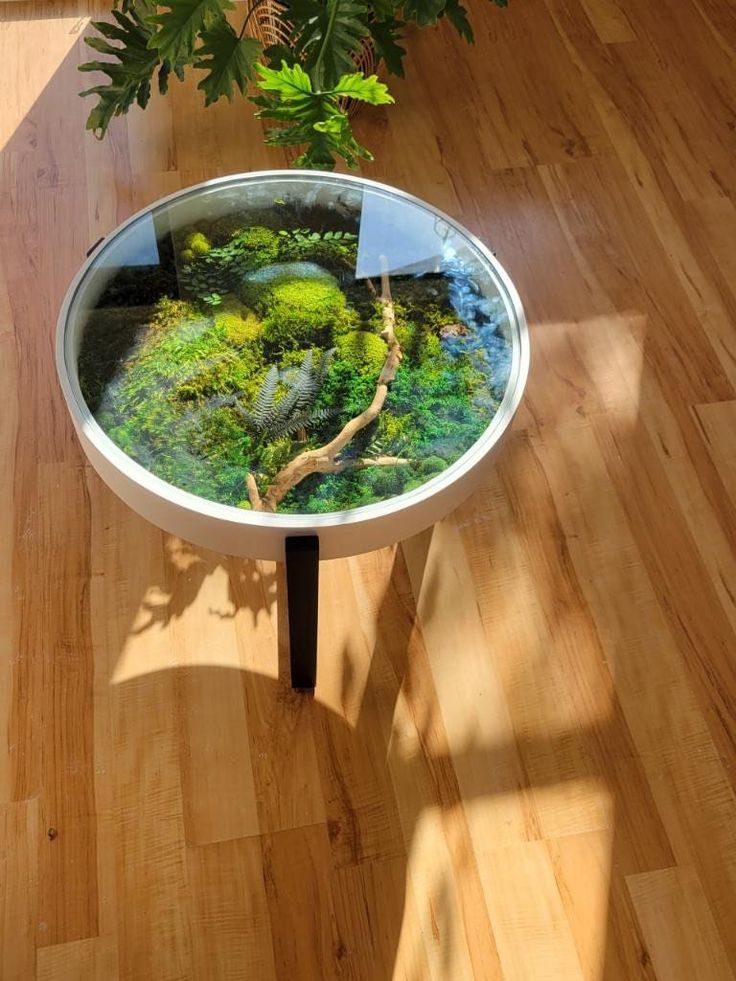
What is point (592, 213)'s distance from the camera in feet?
7.39

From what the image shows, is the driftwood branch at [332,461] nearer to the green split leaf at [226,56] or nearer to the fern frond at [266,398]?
the fern frond at [266,398]

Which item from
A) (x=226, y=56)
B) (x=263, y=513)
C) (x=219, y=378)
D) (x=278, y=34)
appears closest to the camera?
(x=263, y=513)

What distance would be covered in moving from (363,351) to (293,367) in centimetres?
10

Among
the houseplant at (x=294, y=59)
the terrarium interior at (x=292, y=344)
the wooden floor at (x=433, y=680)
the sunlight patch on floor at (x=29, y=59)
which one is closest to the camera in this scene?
the houseplant at (x=294, y=59)

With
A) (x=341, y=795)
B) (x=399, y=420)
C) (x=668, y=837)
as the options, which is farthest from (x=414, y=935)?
(x=399, y=420)

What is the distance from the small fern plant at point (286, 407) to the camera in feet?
4.19

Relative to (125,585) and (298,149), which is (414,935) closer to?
(125,585)

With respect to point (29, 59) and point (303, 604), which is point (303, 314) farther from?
point (29, 59)

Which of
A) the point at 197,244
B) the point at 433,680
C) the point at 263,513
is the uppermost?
the point at 197,244

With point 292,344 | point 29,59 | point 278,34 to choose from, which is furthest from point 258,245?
point 29,59

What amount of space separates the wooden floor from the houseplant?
0.61 metres

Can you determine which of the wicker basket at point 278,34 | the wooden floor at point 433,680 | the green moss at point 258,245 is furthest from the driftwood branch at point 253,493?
the wicker basket at point 278,34

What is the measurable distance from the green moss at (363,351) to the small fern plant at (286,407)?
4 centimetres

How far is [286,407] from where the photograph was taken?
1.29 metres
